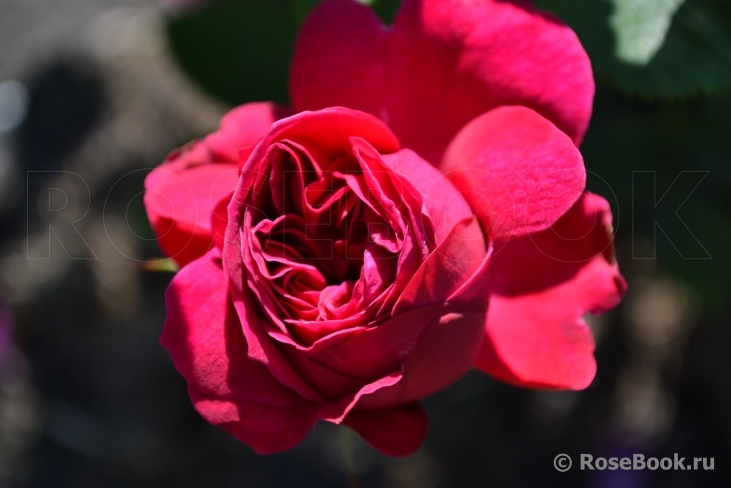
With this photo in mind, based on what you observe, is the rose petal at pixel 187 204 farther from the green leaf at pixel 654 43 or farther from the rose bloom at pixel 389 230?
the green leaf at pixel 654 43

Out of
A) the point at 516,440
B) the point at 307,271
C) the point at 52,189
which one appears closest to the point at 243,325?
the point at 307,271

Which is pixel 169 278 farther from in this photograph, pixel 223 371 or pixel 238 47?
pixel 223 371

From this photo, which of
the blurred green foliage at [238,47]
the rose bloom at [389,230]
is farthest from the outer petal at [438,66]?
the blurred green foliage at [238,47]

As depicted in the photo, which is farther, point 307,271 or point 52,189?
point 52,189

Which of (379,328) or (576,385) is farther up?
(379,328)

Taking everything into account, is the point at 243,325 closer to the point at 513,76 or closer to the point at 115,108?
the point at 513,76

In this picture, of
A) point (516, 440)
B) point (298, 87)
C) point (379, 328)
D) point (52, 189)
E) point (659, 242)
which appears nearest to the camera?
point (379, 328)

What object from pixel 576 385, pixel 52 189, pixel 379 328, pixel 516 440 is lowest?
pixel 516 440

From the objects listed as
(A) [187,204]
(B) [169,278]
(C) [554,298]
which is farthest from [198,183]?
(B) [169,278]
